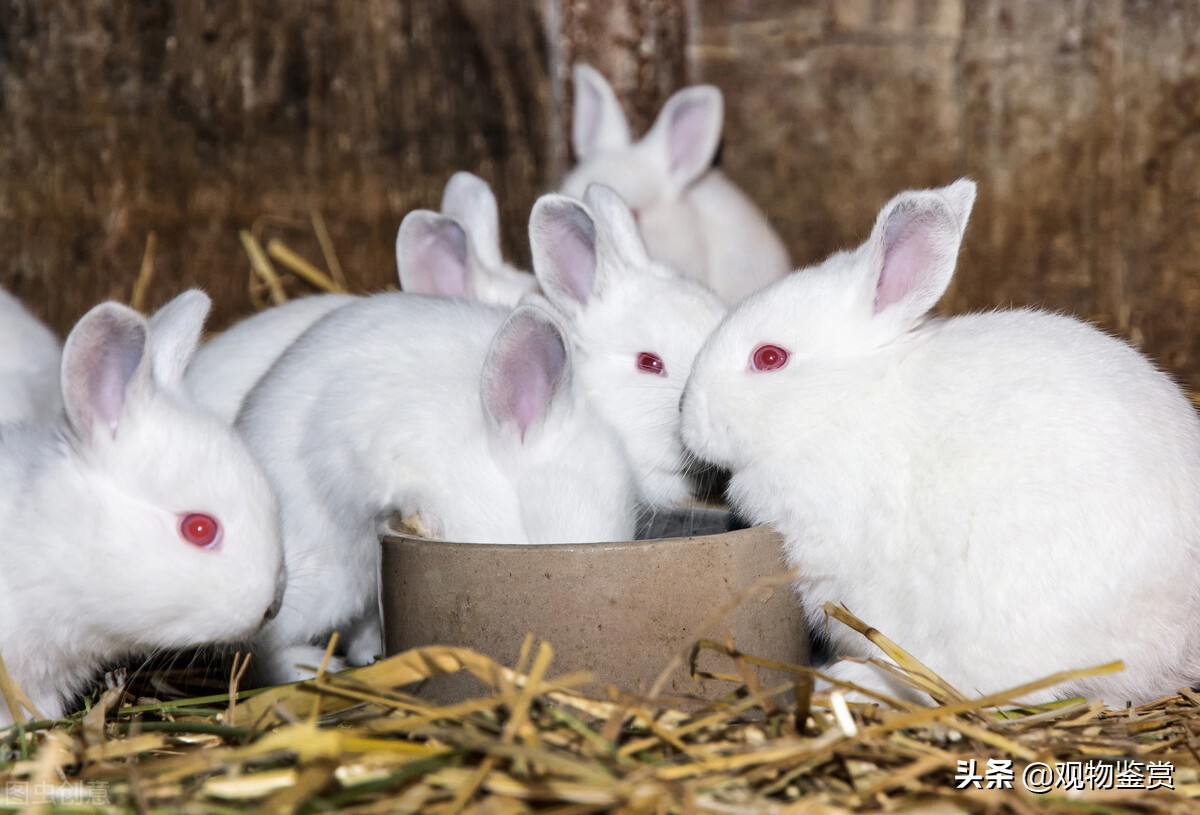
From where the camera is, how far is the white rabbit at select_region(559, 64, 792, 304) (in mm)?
5020

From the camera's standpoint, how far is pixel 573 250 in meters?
3.82

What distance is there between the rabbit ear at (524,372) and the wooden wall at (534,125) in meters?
1.88

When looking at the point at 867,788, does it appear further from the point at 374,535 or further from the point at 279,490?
the point at 279,490

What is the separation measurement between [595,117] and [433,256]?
4.18ft

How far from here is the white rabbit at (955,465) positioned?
8.86 ft

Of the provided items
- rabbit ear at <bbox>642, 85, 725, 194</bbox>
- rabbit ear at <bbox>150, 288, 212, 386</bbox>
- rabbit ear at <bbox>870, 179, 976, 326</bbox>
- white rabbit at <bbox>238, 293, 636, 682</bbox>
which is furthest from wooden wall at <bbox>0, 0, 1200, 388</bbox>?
rabbit ear at <bbox>870, 179, 976, 326</bbox>

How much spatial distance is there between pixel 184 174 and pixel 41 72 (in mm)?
548

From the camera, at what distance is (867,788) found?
7.06ft


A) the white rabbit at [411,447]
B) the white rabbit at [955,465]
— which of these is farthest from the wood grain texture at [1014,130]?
the white rabbit at [411,447]

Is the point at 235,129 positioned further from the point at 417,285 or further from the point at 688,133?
the point at 688,133

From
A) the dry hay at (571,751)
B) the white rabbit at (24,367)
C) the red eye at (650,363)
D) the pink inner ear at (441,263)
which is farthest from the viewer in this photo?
the pink inner ear at (441,263)

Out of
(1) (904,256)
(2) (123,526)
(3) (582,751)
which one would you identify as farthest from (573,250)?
(3) (582,751)

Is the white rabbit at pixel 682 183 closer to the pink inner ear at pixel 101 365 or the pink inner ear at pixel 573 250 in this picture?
the pink inner ear at pixel 573 250

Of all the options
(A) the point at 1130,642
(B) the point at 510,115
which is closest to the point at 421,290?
(B) the point at 510,115
